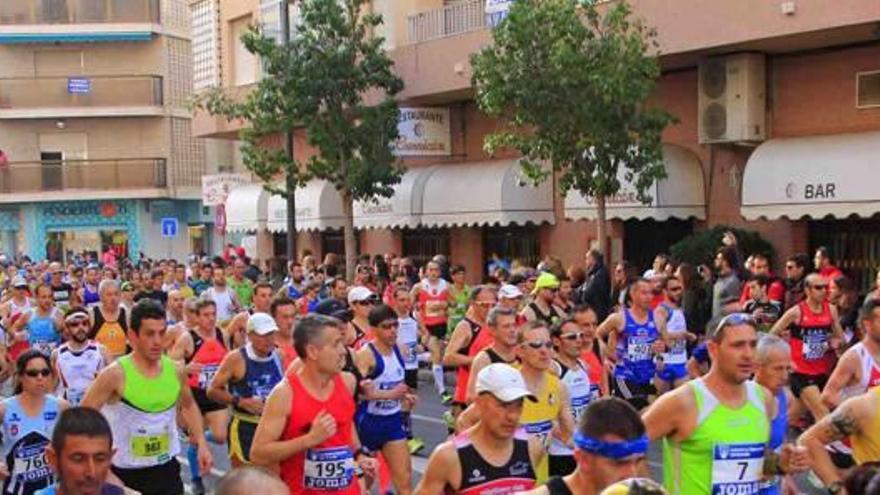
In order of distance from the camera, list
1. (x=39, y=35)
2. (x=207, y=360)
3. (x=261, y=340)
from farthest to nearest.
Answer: (x=39, y=35), (x=207, y=360), (x=261, y=340)

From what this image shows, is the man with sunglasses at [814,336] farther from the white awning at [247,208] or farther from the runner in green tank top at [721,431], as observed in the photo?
the white awning at [247,208]

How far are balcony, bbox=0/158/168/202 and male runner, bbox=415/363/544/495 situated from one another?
41.3m

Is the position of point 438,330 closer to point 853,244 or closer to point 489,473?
point 853,244

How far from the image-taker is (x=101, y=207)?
45.7m

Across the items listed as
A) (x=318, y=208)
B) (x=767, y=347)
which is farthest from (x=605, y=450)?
(x=318, y=208)

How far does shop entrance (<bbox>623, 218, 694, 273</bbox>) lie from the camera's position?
72.6 feet

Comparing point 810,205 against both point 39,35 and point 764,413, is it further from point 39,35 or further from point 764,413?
point 39,35

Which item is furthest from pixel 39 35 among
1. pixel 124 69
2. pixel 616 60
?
pixel 616 60

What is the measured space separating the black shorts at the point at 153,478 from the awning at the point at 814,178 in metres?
12.2

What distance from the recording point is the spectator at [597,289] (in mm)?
16078

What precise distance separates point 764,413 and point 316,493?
7.95 ft

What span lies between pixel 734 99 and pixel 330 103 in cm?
804

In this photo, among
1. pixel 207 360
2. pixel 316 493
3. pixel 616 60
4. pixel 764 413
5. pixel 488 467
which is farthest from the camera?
pixel 616 60

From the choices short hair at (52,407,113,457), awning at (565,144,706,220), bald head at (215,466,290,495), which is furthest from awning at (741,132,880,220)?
bald head at (215,466,290,495)
